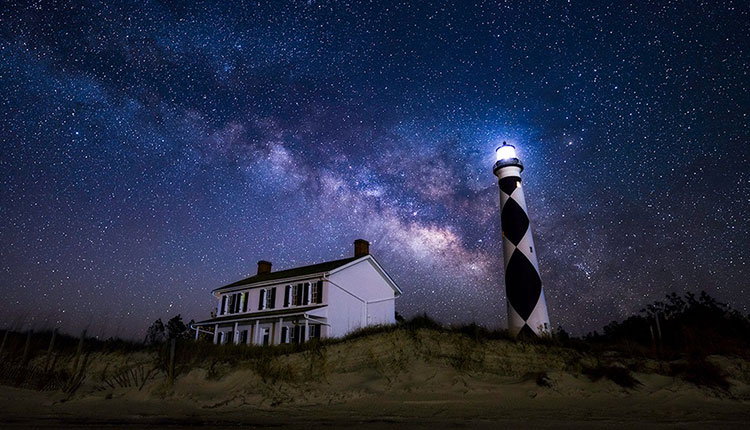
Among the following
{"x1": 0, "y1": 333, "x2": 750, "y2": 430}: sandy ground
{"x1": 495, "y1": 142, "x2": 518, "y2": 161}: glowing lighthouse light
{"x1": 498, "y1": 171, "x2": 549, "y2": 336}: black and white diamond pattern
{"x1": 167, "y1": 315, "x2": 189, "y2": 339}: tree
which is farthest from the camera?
{"x1": 167, "y1": 315, "x2": 189, "y2": 339}: tree

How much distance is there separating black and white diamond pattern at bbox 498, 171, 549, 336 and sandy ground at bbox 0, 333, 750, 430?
379cm

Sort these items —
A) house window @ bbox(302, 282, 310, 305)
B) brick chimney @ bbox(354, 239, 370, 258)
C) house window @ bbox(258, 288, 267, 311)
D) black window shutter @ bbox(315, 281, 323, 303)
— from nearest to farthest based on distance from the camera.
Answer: black window shutter @ bbox(315, 281, 323, 303)
house window @ bbox(302, 282, 310, 305)
house window @ bbox(258, 288, 267, 311)
brick chimney @ bbox(354, 239, 370, 258)

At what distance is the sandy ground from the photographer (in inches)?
260

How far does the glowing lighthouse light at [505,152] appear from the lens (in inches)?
716

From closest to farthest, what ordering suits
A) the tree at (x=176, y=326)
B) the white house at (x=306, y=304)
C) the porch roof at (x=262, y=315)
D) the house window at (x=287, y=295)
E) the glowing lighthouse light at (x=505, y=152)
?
1. the glowing lighthouse light at (x=505, y=152)
2. the porch roof at (x=262, y=315)
3. the white house at (x=306, y=304)
4. the house window at (x=287, y=295)
5. the tree at (x=176, y=326)

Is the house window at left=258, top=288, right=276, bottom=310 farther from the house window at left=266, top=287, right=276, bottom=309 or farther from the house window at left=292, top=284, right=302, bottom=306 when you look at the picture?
the house window at left=292, top=284, right=302, bottom=306

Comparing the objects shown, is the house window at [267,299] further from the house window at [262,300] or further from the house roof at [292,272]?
the house roof at [292,272]

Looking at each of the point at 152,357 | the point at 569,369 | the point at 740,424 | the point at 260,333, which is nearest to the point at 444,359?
the point at 569,369

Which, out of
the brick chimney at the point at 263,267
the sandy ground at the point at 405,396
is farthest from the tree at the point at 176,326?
the sandy ground at the point at 405,396

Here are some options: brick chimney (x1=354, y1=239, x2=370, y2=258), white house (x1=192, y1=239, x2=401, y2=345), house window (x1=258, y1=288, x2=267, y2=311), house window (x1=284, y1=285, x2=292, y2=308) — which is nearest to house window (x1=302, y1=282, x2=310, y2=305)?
white house (x1=192, y1=239, x2=401, y2=345)

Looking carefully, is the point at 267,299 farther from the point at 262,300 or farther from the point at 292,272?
the point at 292,272

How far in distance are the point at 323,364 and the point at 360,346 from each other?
1.38 metres

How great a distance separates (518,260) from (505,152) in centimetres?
553

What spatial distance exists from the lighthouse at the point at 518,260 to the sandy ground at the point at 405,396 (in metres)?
3.80
